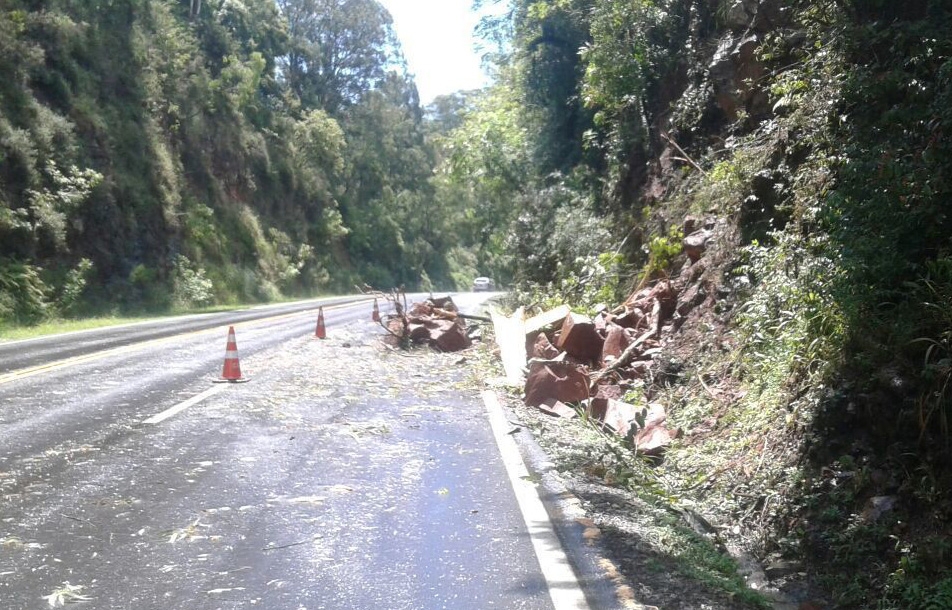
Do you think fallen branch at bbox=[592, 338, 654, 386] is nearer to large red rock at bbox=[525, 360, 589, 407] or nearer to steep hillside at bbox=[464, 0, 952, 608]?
large red rock at bbox=[525, 360, 589, 407]

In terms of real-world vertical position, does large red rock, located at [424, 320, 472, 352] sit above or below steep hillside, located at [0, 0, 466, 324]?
below

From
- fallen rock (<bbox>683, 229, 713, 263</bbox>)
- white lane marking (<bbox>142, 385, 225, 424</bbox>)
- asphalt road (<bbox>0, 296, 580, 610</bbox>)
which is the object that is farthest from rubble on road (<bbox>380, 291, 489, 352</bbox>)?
fallen rock (<bbox>683, 229, 713, 263</bbox>)

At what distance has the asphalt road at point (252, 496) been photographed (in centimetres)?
504

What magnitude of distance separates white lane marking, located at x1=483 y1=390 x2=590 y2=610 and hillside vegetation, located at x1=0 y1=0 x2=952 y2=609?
3.51 feet

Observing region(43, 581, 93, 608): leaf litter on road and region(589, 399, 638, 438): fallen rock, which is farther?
region(589, 399, 638, 438): fallen rock

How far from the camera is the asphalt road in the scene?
5035 millimetres

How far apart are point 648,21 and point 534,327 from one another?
26.0ft

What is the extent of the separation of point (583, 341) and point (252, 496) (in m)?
6.70

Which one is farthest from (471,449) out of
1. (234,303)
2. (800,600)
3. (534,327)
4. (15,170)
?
(234,303)

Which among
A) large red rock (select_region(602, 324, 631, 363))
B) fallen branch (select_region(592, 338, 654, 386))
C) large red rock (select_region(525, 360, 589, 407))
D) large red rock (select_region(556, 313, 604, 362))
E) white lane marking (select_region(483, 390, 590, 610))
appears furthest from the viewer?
large red rock (select_region(556, 313, 604, 362))

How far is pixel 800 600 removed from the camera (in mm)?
5340

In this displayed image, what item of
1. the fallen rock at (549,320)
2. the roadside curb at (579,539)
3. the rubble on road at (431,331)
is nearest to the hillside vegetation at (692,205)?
the roadside curb at (579,539)

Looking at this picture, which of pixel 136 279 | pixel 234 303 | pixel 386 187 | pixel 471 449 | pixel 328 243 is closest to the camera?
pixel 471 449

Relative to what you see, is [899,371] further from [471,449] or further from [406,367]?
[406,367]
